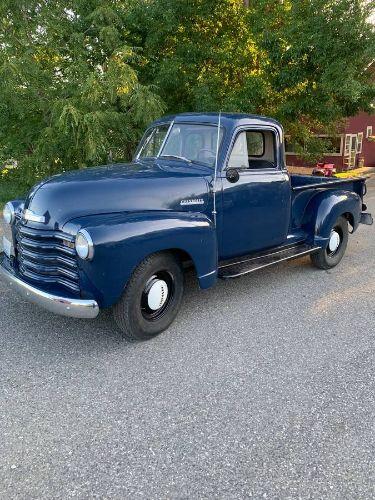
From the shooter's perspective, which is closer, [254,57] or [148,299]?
[148,299]

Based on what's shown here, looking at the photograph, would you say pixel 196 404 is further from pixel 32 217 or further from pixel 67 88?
pixel 67 88

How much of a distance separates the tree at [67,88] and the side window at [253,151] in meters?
4.33

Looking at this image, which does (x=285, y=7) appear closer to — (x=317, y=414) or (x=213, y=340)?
(x=213, y=340)

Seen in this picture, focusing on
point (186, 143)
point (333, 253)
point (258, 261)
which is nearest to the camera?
point (186, 143)

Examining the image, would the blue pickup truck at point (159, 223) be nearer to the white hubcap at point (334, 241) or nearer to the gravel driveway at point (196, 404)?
the white hubcap at point (334, 241)

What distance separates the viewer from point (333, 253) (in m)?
5.58

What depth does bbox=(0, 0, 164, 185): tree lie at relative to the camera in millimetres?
8211

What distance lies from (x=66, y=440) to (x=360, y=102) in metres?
10.3

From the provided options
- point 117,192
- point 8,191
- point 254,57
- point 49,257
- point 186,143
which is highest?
point 254,57

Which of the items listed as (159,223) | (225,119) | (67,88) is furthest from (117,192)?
(67,88)

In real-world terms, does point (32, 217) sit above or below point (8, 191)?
above

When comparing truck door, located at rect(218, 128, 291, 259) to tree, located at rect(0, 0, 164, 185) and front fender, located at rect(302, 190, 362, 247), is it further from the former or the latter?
tree, located at rect(0, 0, 164, 185)

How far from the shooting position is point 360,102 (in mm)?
10023

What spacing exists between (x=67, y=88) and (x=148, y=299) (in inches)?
275
